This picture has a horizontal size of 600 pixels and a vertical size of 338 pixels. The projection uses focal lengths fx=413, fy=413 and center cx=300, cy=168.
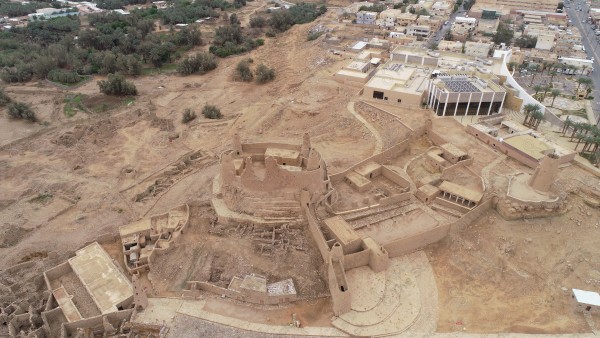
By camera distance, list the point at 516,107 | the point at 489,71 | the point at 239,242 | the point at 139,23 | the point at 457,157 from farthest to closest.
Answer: the point at 139,23 → the point at 489,71 → the point at 516,107 → the point at 457,157 → the point at 239,242

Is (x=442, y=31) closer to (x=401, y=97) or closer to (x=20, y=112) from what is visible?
(x=401, y=97)

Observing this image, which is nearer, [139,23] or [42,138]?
[42,138]

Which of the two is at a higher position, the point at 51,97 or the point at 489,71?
the point at 489,71

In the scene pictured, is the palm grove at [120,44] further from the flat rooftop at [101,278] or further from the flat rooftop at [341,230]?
the flat rooftop at [341,230]

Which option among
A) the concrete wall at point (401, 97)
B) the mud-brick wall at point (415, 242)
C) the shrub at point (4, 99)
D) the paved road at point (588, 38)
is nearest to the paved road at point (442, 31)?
Answer: the paved road at point (588, 38)

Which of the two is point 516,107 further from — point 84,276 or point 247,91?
point 84,276

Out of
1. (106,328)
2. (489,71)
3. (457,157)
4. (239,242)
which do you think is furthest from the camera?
(489,71)

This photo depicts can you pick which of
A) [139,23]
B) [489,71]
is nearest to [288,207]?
[489,71]
